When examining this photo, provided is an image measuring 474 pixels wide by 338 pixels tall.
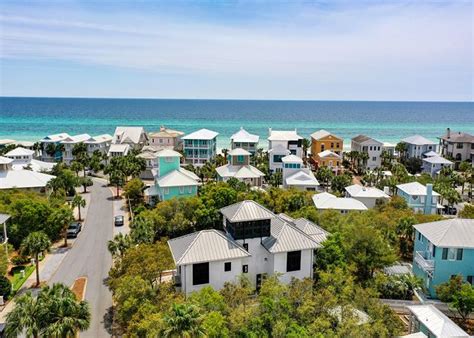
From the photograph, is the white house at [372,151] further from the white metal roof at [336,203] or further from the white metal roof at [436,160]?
the white metal roof at [336,203]

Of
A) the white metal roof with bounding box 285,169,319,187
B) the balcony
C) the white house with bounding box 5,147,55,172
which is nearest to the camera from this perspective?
the balcony

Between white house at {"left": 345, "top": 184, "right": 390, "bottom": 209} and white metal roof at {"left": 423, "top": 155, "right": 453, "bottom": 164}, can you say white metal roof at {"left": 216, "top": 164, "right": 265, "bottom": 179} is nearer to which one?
white house at {"left": 345, "top": 184, "right": 390, "bottom": 209}

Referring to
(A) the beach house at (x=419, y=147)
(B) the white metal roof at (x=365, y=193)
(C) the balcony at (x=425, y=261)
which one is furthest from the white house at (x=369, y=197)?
(A) the beach house at (x=419, y=147)

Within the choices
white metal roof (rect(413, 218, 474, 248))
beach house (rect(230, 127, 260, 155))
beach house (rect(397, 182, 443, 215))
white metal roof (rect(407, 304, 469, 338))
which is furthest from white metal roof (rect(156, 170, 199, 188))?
white metal roof (rect(407, 304, 469, 338))

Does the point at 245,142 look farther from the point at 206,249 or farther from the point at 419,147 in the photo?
the point at 206,249

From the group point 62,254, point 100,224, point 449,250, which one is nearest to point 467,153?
point 449,250

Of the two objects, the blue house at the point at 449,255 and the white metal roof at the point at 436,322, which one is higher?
the blue house at the point at 449,255

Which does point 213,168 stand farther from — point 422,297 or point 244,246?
point 422,297
